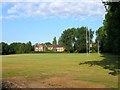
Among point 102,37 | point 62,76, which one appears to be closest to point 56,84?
point 62,76

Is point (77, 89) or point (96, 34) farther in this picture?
point (96, 34)

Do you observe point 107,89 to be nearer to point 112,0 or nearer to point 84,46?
point 112,0

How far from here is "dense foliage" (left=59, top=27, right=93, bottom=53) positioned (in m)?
141

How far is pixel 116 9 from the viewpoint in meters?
24.5

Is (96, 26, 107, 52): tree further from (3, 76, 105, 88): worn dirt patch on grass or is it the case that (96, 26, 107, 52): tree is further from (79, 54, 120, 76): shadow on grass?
(3, 76, 105, 88): worn dirt patch on grass

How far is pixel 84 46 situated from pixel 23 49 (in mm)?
26326

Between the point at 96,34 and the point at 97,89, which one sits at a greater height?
the point at 96,34

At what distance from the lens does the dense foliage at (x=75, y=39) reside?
14075cm

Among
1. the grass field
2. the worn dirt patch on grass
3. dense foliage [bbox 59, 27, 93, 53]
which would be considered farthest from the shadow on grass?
dense foliage [bbox 59, 27, 93, 53]

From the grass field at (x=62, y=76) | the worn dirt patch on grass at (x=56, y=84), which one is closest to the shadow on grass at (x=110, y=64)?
the grass field at (x=62, y=76)

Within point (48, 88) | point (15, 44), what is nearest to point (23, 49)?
point (15, 44)

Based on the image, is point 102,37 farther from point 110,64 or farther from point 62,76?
point 62,76

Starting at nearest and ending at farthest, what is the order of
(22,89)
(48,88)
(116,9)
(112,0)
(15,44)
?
1. (22,89)
2. (48,88)
3. (112,0)
4. (116,9)
5. (15,44)

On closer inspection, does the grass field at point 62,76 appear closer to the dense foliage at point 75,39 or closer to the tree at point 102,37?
the tree at point 102,37
